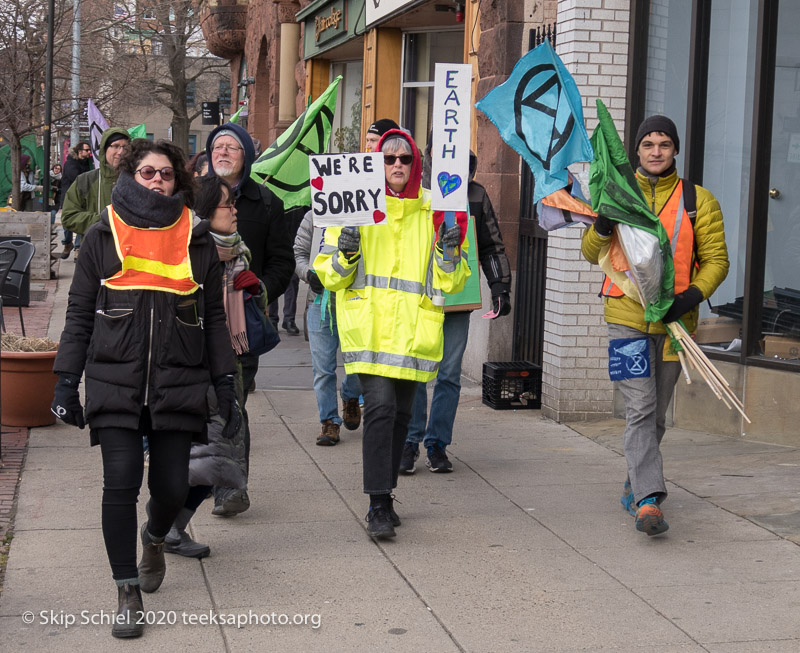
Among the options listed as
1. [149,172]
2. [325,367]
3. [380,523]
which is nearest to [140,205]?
[149,172]

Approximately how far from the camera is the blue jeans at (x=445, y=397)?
7.18 m

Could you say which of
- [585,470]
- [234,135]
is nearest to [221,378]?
[234,135]

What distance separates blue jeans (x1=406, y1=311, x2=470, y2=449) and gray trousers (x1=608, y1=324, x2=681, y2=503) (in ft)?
4.89

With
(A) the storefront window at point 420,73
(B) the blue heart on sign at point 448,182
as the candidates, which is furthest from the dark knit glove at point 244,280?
(A) the storefront window at point 420,73

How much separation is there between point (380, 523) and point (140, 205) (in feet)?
6.58

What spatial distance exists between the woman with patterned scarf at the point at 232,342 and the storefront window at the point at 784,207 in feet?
12.4

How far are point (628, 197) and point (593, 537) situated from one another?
165 centimetres

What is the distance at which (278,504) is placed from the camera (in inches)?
252

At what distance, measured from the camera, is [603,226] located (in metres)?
5.69

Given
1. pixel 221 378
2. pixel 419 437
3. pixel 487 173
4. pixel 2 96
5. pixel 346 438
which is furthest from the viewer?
pixel 2 96

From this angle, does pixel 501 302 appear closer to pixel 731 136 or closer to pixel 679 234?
pixel 679 234

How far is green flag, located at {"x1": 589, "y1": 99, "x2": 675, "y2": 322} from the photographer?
5.58m

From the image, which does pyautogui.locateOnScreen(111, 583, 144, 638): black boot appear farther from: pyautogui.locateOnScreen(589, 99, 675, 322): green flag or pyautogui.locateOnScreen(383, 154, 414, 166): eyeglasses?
pyautogui.locateOnScreen(589, 99, 675, 322): green flag

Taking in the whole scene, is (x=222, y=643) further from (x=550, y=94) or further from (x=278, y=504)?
(x=550, y=94)
